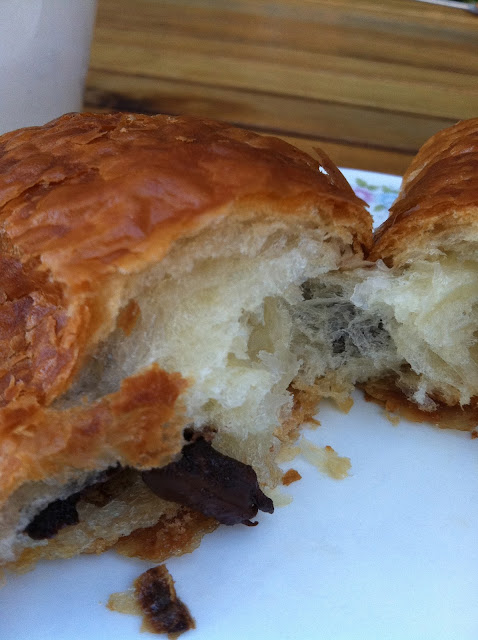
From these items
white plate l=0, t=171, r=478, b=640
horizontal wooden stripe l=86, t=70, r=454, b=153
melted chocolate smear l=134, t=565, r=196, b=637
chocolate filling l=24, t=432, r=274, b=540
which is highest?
horizontal wooden stripe l=86, t=70, r=454, b=153

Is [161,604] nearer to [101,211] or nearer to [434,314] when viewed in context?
[101,211]

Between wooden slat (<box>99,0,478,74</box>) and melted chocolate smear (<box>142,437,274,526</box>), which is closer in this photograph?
melted chocolate smear (<box>142,437,274,526</box>)

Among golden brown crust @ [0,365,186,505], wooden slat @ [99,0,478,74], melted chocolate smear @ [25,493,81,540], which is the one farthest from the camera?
wooden slat @ [99,0,478,74]

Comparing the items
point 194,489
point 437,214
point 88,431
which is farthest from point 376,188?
point 88,431

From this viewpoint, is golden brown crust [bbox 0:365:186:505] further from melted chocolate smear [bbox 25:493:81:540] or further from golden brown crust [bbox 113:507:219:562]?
golden brown crust [bbox 113:507:219:562]

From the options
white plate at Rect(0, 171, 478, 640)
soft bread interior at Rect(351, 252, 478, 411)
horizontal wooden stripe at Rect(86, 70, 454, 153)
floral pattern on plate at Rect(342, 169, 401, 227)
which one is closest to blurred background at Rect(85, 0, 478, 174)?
horizontal wooden stripe at Rect(86, 70, 454, 153)

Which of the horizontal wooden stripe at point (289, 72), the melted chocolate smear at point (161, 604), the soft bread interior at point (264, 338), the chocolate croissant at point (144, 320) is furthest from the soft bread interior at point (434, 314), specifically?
the horizontal wooden stripe at point (289, 72)

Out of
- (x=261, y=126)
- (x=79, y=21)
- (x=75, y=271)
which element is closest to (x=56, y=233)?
(x=75, y=271)

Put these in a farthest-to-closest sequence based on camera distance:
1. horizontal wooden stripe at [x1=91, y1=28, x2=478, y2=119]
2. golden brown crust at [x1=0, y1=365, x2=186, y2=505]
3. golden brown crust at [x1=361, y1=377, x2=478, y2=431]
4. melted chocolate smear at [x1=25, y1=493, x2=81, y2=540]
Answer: horizontal wooden stripe at [x1=91, y1=28, x2=478, y2=119], golden brown crust at [x1=361, y1=377, x2=478, y2=431], melted chocolate smear at [x1=25, y1=493, x2=81, y2=540], golden brown crust at [x1=0, y1=365, x2=186, y2=505]

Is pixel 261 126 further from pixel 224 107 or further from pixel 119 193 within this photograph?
pixel 119 193
